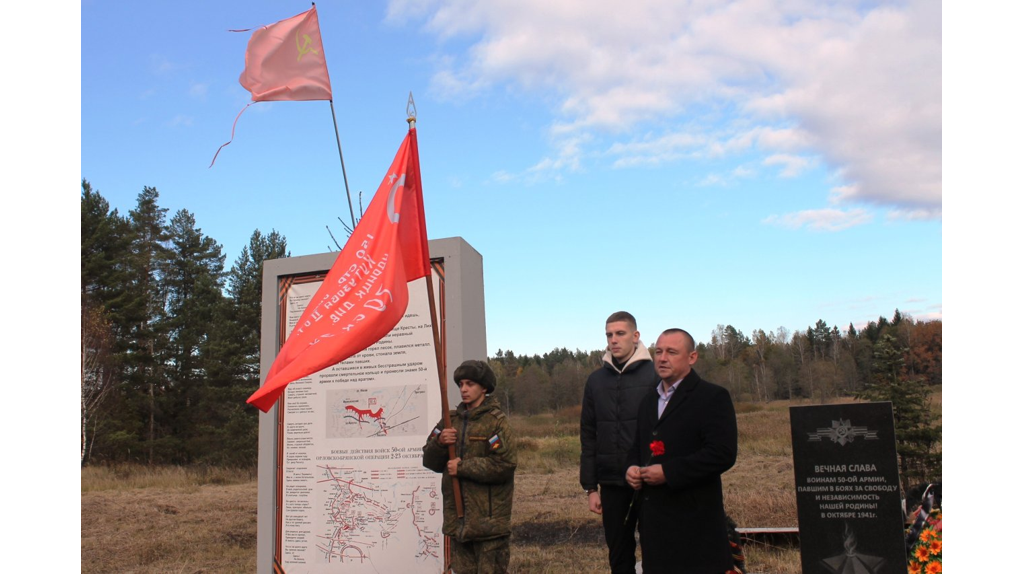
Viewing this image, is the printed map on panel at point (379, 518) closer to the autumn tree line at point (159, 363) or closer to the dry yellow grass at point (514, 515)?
the dry yellow grass at point (514, 515)

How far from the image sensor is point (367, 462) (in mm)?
5965

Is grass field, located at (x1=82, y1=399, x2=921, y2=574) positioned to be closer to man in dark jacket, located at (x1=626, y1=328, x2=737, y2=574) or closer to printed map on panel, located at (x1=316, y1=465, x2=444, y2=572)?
printed map on panel, located at (x1=316, y1=465, x2=444, y2=572)

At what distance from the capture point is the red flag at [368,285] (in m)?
3.91

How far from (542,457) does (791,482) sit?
654 centimetres

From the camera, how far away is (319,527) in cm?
608

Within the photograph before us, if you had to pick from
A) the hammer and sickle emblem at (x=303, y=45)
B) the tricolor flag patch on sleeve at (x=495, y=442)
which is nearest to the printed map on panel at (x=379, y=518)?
the tricolor flag patch on sleeve at (x=495, y=442)

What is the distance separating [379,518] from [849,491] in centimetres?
347

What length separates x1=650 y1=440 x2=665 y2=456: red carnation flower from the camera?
383 centimetres

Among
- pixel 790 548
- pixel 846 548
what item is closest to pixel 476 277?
pixel 846 548

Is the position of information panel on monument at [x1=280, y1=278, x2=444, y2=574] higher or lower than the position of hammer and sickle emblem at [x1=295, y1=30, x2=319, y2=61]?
lower

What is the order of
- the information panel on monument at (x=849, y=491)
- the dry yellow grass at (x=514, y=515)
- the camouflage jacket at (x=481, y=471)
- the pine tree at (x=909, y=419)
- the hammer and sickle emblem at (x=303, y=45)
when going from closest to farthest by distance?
the camouflage jacket at (x=481, y=471)
the information panel on monument at (x=849, y=491)
the hammer and sickle emblem at (x=303, y=45)
the dry yellow grass at (x=514, y=515)
the pine tree at (x=909, y=419)

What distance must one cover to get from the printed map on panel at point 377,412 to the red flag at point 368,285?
5.01 ft

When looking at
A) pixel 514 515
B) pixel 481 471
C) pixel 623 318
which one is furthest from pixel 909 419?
→ pixel 481 471

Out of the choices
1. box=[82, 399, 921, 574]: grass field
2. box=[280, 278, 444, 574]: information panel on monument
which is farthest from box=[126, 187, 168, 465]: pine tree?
box=[280, 278, 444, 574]: information panel on monument
